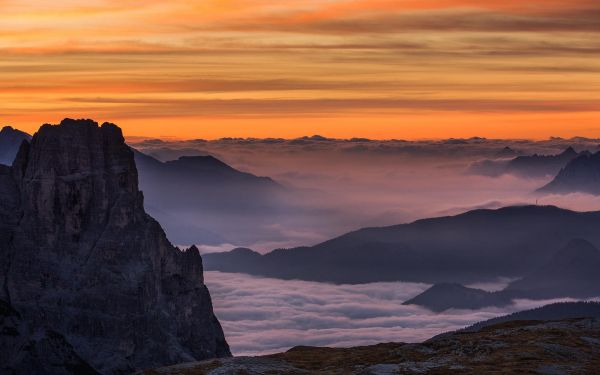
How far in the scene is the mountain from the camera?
16662 cm

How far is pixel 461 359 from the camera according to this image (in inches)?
6875

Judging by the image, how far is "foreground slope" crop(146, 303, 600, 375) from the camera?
16662cm

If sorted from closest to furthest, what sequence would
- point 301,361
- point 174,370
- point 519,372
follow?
point 519,372 < point 174,370 < point 301,361

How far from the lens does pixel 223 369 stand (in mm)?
170375

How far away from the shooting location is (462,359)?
175m

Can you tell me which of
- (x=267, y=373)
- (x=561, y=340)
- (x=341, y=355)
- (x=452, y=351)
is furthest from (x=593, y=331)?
(x=267, y=373)

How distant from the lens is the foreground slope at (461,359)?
166625 mm

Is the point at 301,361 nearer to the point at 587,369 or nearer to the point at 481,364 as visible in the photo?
the point at 481,364

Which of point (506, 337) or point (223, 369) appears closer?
point (223, 369)

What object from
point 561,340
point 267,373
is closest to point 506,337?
point 561,340

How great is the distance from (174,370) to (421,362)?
122ft

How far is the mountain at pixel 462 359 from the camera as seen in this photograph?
167 m

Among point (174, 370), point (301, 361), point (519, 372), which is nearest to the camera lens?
point (519, 372)

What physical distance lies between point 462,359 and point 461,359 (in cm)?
15
